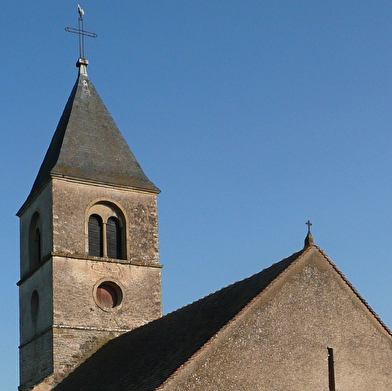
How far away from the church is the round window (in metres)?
0.04

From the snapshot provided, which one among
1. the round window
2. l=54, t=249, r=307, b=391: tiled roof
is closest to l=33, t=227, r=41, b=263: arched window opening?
the round window

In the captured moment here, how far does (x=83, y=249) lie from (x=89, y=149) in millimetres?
3830

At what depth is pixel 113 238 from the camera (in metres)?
29.0

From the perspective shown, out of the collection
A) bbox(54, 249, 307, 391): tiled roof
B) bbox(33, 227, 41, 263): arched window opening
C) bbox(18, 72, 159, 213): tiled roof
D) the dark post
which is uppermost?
bbox(18, 72, 159, 213): tiled roof

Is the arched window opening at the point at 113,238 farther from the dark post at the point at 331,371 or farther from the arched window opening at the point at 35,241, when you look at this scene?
the dark post at the point at 331,371

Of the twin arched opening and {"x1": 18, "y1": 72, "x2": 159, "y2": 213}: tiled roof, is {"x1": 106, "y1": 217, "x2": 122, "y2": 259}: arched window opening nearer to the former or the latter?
the twin arched opening

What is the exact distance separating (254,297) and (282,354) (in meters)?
1.47

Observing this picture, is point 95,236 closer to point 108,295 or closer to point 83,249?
point 83,249

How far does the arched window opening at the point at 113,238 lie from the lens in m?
28.7

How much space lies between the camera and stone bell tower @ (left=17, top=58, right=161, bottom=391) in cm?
2683

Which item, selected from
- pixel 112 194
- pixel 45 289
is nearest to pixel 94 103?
pixel 112 194

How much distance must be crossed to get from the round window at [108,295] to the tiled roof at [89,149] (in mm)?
3607

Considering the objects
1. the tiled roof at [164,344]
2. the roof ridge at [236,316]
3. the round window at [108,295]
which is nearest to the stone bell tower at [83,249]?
the round window at [108,295]

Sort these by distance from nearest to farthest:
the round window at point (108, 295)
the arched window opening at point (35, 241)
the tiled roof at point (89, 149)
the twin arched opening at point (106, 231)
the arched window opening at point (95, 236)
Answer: the round window at point (108, 295) < the arched window opening at point (95, 236) < the twin arched opening at point (106, 231) < the tiled roof at point (89, 149) < the arched window opening at point (35, 241)
